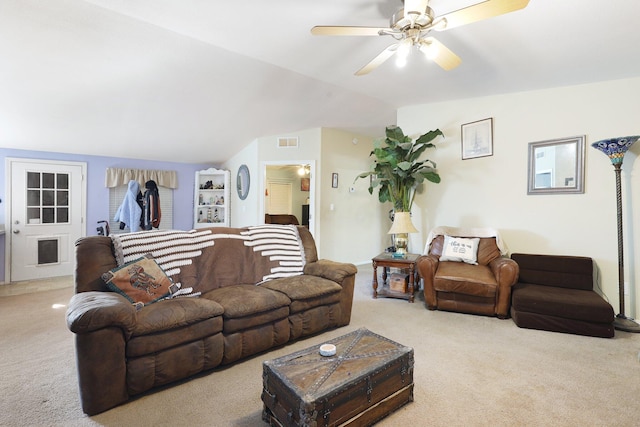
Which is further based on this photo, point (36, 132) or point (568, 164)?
point (36, 132)

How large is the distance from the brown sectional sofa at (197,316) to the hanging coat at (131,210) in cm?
304

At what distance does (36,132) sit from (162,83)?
2.07 metres

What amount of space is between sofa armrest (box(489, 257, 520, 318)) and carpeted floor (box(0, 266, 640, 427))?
0.53 ft

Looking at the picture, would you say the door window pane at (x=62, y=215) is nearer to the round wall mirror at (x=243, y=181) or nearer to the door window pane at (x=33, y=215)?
the door window pane at (x=33, y=215)

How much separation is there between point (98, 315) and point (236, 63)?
2.75 meters

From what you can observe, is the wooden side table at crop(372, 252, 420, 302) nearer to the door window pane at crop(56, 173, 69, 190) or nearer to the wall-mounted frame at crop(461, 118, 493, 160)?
the wall-mounted frame at crop(461, 118, 493, 160)

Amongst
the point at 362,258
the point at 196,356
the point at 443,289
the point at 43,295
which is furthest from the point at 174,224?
the point at 443,289

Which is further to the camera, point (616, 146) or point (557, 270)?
point (557, 270)

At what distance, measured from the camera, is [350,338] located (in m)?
1.85

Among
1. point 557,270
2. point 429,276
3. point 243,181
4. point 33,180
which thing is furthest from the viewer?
point 243,181

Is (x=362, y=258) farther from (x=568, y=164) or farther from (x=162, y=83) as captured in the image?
(x=162, y=83)

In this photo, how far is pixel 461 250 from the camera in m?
3.59

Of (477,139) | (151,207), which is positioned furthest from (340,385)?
(151,207)

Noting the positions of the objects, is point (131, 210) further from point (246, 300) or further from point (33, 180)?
point (246, 300)
